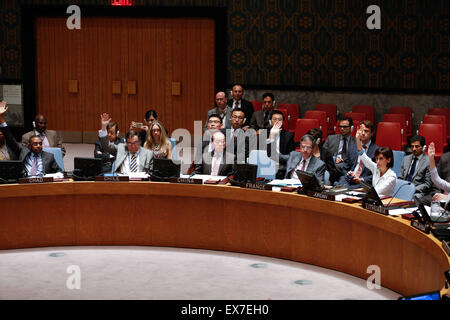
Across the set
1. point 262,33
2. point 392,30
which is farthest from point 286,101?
point 392,30

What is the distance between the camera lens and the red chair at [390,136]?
30.0 ft

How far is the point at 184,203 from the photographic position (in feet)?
22.4

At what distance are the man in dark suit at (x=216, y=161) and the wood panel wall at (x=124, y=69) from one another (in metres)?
5.35

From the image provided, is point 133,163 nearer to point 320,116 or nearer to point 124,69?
point 320,116

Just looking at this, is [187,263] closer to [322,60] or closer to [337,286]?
[337,286]

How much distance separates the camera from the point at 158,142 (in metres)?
7.59

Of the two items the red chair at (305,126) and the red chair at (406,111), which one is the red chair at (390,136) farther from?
the red chair at (406,111)

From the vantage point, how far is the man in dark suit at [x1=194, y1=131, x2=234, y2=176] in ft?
22.9

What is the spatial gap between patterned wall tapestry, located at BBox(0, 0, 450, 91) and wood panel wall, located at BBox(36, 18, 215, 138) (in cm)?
48

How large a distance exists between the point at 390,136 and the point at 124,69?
214 inches

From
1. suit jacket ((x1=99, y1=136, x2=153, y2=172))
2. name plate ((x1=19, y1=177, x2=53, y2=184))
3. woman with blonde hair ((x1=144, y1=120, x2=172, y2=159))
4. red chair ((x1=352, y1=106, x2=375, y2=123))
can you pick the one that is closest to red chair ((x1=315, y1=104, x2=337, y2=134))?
red chair ((x1=352, y1=106, x2=375, y2=123))

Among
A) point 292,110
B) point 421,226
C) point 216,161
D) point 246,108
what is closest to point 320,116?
point 292,110

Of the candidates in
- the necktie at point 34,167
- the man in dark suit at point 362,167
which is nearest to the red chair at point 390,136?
the man in dark suit at point 362,167

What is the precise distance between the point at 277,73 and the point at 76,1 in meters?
3.76
